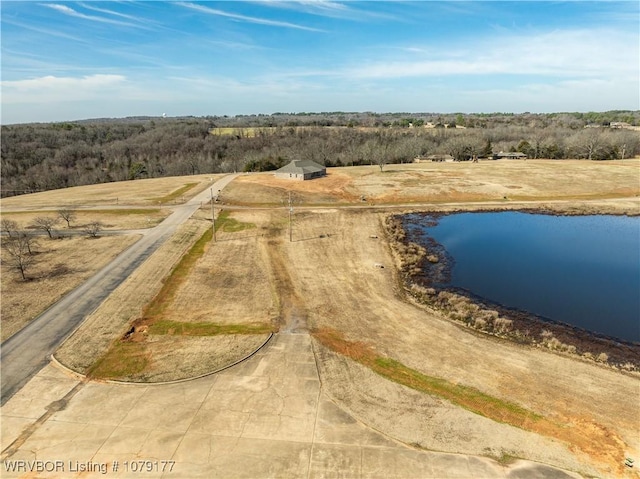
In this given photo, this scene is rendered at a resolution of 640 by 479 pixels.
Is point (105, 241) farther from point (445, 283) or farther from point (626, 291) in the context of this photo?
point (626, 291)

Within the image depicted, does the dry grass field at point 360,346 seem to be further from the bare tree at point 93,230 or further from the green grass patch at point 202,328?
the bare tree at point 93,230

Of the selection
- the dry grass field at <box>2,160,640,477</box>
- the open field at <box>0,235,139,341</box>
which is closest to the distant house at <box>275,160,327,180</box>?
the dry grass field at <box>2,160,640,477</box>

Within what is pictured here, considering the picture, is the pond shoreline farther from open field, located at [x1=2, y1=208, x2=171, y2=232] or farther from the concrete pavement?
open field, located at [x1=2, y1=208, x2=171, y2=232]

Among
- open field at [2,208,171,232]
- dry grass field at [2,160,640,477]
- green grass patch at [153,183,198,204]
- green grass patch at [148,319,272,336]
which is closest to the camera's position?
dry grass field at [2,160,640,477]

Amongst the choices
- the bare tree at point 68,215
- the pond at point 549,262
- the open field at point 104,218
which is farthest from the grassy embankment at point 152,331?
the bare tree at point 68,215

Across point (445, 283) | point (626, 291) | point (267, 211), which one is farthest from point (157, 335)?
point (626, 291)

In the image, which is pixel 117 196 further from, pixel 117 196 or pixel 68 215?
pixel 68 215
